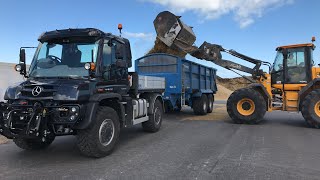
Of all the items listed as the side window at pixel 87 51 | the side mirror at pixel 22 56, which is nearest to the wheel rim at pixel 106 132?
the side window at pixel 87 51

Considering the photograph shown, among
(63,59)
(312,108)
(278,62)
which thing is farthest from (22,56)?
(278,62)

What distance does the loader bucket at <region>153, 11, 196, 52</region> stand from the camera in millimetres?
13727

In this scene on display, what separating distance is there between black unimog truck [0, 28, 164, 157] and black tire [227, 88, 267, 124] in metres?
4.95

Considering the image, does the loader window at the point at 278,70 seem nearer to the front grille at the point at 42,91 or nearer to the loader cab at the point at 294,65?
the loader cab at the point at 294,65

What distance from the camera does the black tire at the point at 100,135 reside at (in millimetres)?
6508

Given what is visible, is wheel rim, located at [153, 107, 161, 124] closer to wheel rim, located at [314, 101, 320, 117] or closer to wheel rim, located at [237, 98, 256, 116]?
wheel rim, located at [237, 98, 256, 116]

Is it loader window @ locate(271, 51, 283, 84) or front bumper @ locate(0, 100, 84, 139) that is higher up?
loader window @ locate(271, 51, 283, 84)

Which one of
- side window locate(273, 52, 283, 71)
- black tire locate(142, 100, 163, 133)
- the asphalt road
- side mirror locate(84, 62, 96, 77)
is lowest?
A: the asphalt road

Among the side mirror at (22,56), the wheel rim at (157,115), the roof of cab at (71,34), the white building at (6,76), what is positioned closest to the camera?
the roof of cab at (71,34)

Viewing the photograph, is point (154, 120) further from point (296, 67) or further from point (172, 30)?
point (296, 67)

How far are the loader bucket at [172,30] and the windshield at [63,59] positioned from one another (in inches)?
277

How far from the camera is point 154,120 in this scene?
10.1 m

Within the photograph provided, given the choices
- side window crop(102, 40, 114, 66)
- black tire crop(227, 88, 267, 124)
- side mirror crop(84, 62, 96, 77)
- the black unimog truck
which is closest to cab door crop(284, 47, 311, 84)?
black tire crop(227, 88, 267, 124)

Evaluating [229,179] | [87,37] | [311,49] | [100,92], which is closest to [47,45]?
[87,37]
